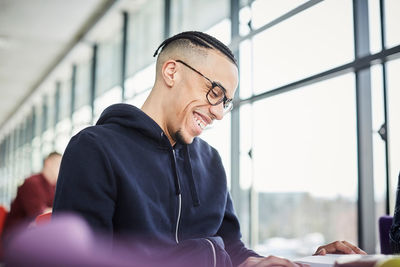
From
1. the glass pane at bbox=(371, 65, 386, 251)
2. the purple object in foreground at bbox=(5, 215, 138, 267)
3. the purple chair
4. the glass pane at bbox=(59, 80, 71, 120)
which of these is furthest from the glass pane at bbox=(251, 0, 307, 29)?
the glass pane at bbox=(59, 80, 71, 120)

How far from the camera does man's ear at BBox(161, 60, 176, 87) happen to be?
4.09 ft

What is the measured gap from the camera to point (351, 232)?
2.42 meters

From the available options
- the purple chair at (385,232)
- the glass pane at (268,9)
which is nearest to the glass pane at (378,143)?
the purple chair at (385,232)

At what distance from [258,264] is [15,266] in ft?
1.50

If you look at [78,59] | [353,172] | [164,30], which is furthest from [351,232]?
[78,59]

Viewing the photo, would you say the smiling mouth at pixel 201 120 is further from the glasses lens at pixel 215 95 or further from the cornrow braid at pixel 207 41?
the cornrow braid at pixel 207 41

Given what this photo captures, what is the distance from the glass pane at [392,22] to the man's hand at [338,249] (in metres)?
1.39

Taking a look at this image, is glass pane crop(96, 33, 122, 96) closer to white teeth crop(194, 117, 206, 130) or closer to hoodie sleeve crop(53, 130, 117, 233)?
white teeth crop(194, 117, 206, 130)

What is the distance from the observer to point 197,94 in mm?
1205

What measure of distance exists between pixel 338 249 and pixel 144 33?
4.85m

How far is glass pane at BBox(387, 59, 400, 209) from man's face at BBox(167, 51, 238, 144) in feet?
4.43

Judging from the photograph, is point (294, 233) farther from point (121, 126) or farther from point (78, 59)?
point (78, 59)

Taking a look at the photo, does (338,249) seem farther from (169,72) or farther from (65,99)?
(65,99)

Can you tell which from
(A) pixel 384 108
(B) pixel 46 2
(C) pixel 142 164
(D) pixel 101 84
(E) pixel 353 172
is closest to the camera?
(C) pixel 142 164
